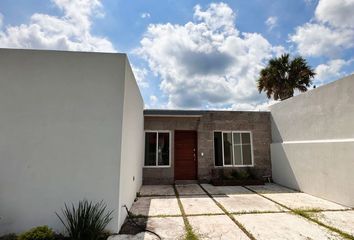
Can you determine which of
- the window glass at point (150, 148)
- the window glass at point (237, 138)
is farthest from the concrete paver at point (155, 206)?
the window glass at point (237, 138)

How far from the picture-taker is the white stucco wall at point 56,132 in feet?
11.4

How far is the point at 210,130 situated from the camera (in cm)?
884

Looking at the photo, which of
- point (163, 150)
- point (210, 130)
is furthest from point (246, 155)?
point (163, 150)

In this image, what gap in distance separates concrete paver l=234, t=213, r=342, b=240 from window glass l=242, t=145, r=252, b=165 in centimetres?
445

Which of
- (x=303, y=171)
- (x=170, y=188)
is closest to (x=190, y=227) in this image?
(x=170, y=188)

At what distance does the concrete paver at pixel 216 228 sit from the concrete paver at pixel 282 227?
26cm

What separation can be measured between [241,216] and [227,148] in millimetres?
4656

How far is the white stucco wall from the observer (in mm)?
3480

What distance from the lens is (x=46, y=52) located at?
12.5 ft

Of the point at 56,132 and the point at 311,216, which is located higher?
the point at 56,132

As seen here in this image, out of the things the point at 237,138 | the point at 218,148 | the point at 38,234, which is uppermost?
the point at 237,138

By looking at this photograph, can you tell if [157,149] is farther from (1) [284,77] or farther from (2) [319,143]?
(1) [284,77]

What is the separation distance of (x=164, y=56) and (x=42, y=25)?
14.1 feet

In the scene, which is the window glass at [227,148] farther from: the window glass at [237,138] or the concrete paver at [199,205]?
the concrete paver at [199,205]
